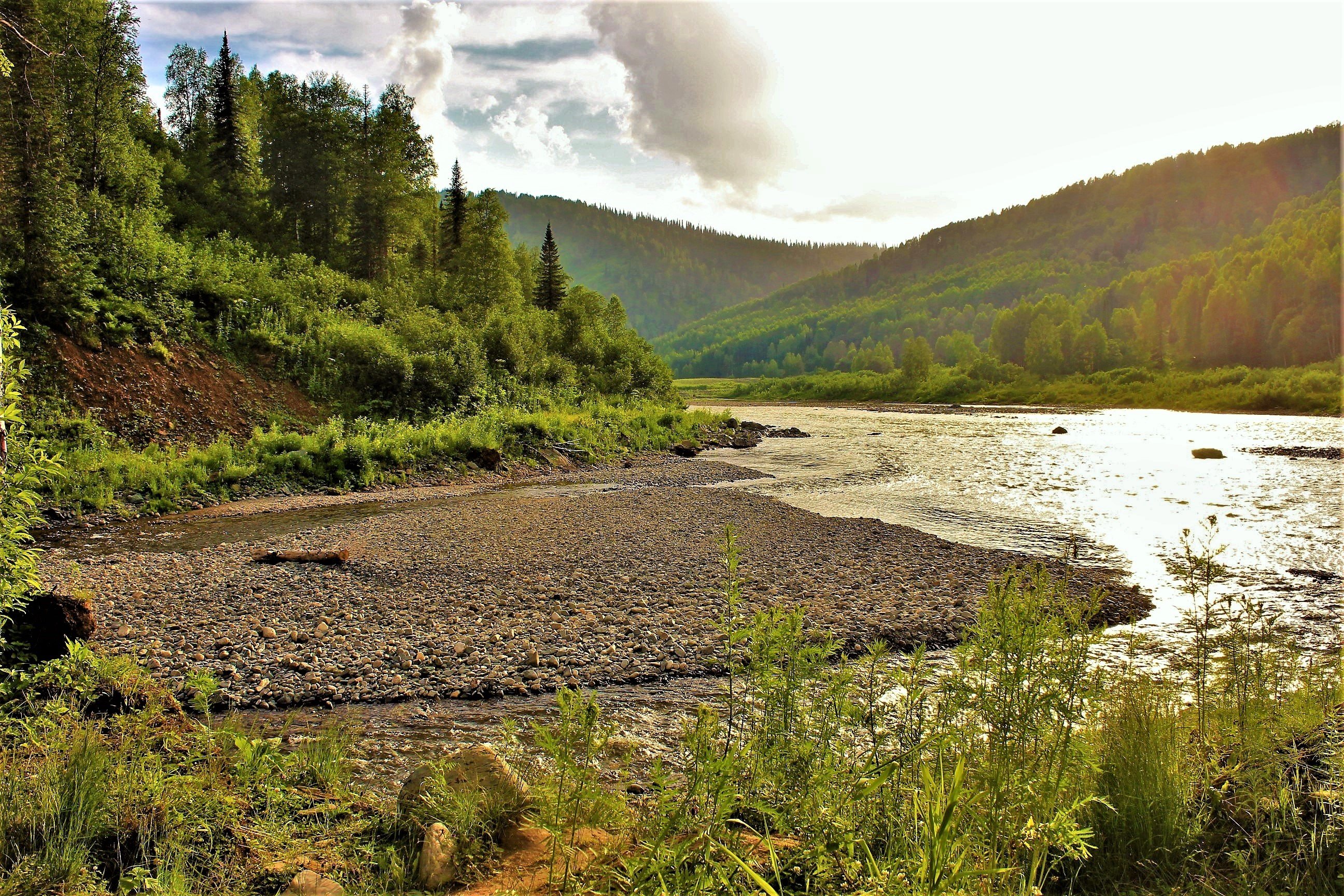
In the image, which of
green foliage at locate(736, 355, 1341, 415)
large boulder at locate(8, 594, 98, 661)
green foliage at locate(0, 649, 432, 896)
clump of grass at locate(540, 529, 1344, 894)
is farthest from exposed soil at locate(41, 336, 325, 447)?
green foliage at locate(736, 355, 1341, 415)

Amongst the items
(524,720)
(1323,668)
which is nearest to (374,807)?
(524,720)

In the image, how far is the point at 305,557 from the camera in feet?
40.7

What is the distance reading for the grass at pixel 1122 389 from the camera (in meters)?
63.8

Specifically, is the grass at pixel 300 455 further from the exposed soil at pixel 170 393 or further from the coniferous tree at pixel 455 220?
the coniferous tree at pixel 455 220

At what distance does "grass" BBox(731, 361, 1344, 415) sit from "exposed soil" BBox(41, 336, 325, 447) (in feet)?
255

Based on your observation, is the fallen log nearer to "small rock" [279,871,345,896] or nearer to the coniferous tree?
"small rock" [279,871,345,896]

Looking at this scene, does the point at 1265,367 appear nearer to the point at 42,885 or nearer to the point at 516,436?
the point at 516,436

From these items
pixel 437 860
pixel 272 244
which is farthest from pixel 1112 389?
pixel 437 860

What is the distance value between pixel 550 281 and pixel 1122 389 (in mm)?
73149

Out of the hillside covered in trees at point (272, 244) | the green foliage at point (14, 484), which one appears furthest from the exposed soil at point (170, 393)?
the green foliage at point (14, 484)

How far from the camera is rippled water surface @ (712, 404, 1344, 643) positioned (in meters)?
13.5

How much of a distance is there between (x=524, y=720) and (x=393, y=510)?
1330 cm

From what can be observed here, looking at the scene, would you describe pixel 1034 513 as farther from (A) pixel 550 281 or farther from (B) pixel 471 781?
(A) pixel 550 281

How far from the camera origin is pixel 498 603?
34.1 feet
